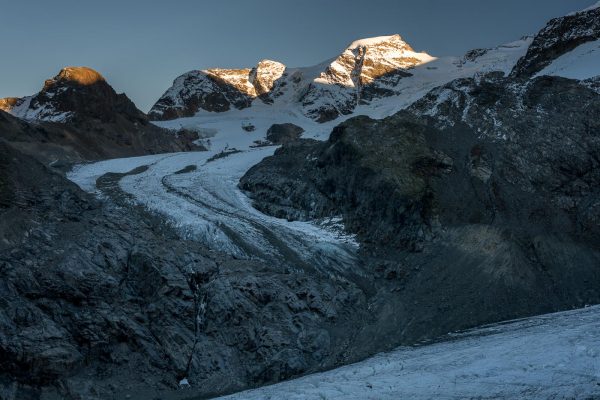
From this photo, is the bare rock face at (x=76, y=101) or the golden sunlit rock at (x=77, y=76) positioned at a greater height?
the golden sunlit rock at (x=77, y=76)

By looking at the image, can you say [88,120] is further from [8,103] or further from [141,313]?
[141,313]

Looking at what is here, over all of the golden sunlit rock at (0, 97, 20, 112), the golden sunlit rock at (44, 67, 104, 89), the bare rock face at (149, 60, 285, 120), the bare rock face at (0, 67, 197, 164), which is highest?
the bare rock face at (149, 60, 285, 120)

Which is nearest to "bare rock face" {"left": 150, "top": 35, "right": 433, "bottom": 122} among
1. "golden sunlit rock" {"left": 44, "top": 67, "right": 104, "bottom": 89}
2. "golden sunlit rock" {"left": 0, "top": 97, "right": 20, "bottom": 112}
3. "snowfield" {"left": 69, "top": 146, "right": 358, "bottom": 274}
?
"golden sunlit rock" {"left": 0, "top": 97, "right": 20, "bottom": 112}

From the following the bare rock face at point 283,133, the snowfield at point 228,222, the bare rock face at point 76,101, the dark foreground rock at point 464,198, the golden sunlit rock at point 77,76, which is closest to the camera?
the dark foreground rock at point 464,198

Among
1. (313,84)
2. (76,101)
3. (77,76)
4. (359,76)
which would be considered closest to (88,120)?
(76,101)

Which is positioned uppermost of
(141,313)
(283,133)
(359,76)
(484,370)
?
(359,76)

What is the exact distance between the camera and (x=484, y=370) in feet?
49.8

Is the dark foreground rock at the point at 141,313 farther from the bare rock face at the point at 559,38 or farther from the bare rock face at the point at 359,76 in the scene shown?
the bare rock face at the point at 359,76

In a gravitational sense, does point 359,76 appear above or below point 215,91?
above

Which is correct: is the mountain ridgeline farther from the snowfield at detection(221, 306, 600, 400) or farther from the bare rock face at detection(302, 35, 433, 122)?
the bare rock face at detection(302, 35, 433, 122)

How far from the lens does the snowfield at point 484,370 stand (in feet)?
44.3

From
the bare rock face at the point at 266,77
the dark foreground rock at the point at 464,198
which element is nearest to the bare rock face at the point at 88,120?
the dark foreground rock at the point at 464,198

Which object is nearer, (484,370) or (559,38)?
(484,370)

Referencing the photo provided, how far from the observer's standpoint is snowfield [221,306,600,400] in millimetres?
13516
